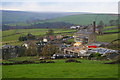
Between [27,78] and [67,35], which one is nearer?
[27,78]

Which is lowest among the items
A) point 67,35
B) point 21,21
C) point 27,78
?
point 27,78

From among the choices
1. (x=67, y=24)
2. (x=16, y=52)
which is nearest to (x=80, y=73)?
(x=16, y=52)

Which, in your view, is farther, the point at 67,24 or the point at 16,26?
the point at 67,24

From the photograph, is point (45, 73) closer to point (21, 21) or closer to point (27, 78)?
point (27, 78)

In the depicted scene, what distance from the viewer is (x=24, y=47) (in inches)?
467

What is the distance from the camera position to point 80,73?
570cm

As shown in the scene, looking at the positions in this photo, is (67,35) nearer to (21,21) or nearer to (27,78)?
(21,21)

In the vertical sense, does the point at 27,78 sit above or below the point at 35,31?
below

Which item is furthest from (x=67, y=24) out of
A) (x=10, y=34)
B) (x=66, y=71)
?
(x=66, y=71)

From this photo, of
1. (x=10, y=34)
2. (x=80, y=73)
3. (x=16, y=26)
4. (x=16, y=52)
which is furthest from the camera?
(x=16, y=26)

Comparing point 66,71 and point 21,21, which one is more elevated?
point 21,21

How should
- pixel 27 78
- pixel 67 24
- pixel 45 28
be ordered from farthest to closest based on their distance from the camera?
pixel 67 24, pixel 45 28, pixel 27 78

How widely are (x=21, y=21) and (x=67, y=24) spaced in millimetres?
5666

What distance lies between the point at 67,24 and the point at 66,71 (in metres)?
15.1
